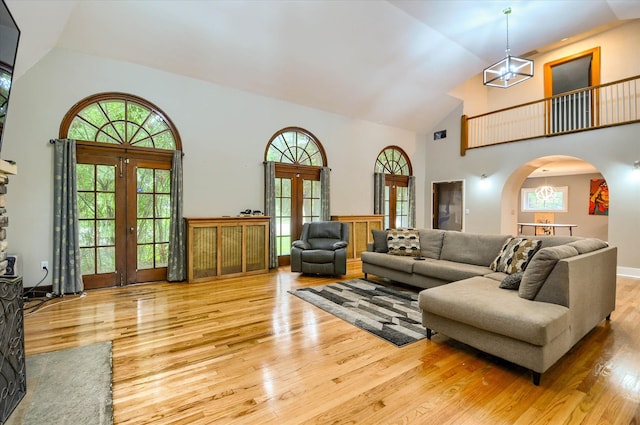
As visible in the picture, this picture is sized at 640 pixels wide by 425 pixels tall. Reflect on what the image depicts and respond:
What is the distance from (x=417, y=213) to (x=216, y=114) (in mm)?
6056

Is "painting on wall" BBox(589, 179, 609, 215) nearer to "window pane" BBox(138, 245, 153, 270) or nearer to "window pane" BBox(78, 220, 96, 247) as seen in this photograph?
"window pane" BBox(138, 245, 153, 270)

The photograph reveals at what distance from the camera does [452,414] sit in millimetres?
1746

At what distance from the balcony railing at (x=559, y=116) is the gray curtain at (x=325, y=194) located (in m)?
4.08

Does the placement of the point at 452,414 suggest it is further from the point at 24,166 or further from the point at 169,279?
the point at 24,166

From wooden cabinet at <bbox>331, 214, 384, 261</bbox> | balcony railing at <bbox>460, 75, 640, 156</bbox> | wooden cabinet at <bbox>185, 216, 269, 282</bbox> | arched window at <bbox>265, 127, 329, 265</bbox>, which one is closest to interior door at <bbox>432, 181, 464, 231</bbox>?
balcony railing at <bbox>460, 75, 640, 156</bbox>

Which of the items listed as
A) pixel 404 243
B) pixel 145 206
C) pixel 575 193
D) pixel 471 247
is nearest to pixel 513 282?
pixel 471 247

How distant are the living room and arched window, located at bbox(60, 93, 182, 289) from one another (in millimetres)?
238

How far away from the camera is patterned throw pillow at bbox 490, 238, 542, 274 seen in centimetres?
316

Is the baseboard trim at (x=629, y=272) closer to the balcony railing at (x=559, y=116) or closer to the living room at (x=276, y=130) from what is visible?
the living room at (x=276, y=130)

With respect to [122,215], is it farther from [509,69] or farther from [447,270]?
[509,69]

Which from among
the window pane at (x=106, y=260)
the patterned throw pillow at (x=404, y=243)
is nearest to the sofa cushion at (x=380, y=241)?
the patterned throw pillow at (x=404, y=243)

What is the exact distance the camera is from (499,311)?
2207 millimetres

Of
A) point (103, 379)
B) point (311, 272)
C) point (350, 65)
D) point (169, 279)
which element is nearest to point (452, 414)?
point (103, 379)

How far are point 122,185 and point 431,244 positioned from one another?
15.8ft
